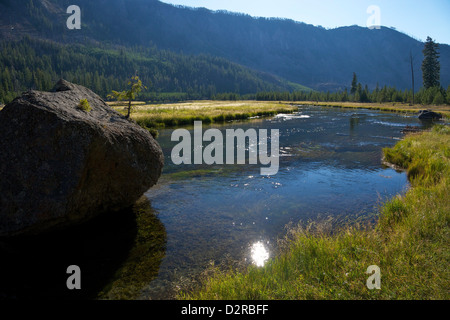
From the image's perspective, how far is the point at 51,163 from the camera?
25.5ft

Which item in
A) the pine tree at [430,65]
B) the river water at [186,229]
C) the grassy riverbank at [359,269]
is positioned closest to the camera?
the grassy riverbank at [359,269]

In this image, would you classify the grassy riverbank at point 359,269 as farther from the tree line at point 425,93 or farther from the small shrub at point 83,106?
the tree line at point 425,93

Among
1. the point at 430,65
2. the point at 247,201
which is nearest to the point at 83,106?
the point at 247,201

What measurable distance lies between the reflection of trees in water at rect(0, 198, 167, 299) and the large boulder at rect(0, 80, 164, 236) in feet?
3.23

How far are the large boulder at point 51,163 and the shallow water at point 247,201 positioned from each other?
3208 mm

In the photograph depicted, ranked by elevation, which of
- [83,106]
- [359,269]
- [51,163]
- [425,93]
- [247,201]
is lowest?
[247,201]

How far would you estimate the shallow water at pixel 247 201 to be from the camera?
29.3 feet

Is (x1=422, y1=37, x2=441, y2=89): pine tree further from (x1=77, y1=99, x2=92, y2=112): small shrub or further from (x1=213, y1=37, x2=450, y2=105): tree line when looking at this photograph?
(x1=77, y1=99, x2=92, y2=112): small shrub

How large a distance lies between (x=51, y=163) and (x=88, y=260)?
10.3ft

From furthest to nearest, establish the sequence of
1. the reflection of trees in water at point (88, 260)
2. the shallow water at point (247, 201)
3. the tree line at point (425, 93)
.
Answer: the tree line at point (425, 93) < the shallow water at point (247, 201) < the reflection of trees in water at point (88, 260)

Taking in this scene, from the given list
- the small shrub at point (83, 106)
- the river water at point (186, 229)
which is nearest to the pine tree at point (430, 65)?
the river water at point (186, 229)

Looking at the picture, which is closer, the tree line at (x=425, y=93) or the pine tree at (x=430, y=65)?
the tree line at (x=425, y=93)

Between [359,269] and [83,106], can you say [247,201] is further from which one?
[83,106]
